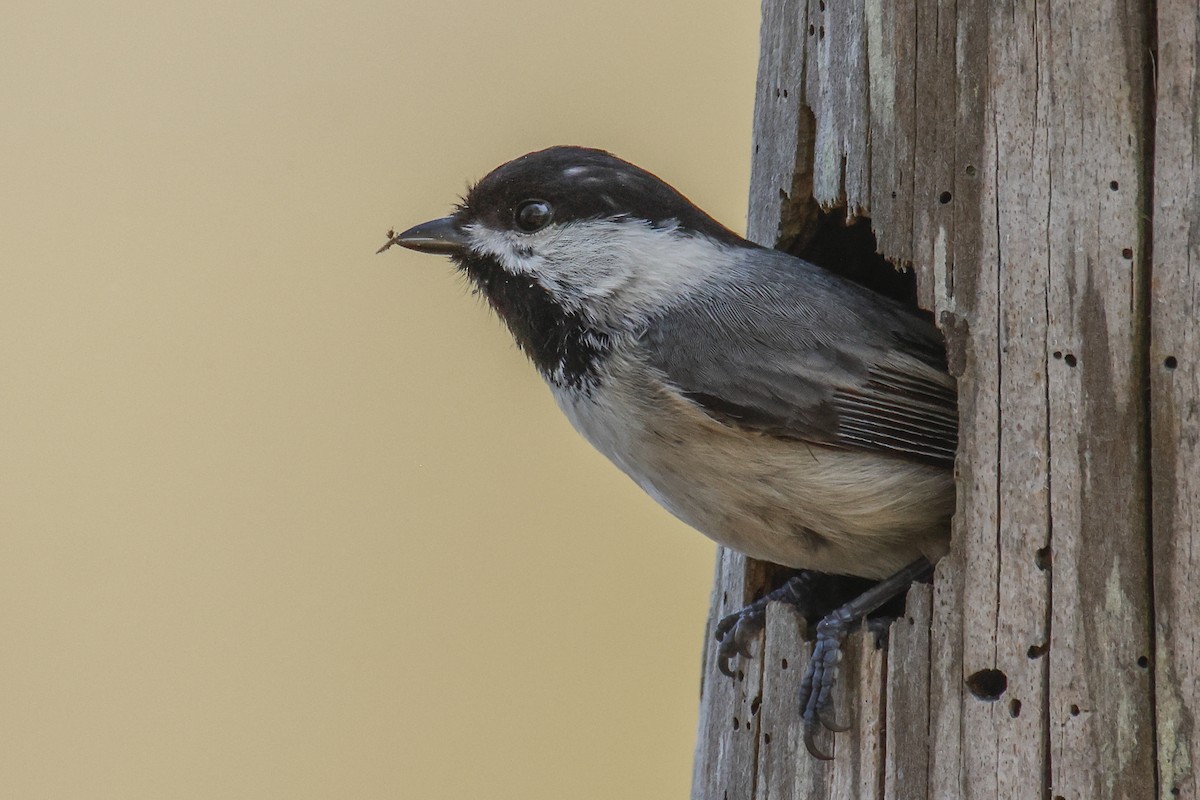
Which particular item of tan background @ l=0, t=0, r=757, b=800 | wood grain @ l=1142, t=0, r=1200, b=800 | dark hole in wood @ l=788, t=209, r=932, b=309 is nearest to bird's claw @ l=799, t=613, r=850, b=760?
wood grain @ l=1142, t=0, r=1200, b=800

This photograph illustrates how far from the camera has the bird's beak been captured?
2.51 m

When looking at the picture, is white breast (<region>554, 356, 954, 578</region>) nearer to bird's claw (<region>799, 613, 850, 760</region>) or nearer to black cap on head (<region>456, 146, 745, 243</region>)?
bird's claw (<region>799, 613, 850, 760</region>)

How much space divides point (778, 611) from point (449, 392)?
7.27 feet

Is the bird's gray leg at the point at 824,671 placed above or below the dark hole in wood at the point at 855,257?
below

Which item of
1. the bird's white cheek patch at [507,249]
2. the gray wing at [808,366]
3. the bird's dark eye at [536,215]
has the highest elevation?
the bird's dark eye at [536,215]

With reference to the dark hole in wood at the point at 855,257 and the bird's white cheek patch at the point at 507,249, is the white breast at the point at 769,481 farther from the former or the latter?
the dark hole in wood at the point at 855,257

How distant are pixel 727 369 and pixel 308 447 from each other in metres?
2.37

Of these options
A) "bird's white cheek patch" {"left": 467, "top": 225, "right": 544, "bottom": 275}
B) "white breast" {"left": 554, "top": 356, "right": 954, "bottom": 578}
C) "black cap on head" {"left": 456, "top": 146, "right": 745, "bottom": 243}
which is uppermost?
"black cap on head" {"left": 456, "top": 146, "right": 745, "bottom": 243}

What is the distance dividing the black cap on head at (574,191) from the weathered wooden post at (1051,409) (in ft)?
1.41

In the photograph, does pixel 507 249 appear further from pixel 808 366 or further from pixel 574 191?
pixel 808 366

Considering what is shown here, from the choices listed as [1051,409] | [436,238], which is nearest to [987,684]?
[1051,409]

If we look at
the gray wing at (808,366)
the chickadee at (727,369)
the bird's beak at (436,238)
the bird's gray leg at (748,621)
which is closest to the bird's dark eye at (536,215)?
the chickadee at (727,369)

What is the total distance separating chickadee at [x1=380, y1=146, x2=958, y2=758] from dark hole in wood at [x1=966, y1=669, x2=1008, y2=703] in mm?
240

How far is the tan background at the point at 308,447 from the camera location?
421 cm
